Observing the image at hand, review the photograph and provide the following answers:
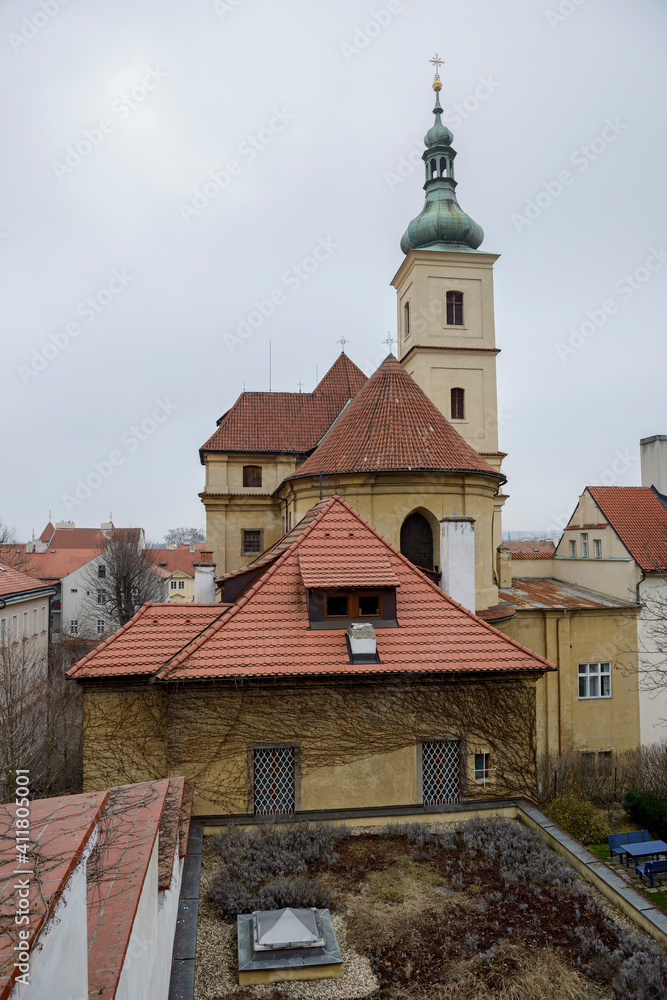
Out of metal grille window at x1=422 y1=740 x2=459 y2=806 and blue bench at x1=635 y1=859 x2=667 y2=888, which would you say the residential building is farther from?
blue bench at x1=635 y1=859 x2=667 y2=888

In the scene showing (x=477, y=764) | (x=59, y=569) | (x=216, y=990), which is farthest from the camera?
(x=59, y=569)

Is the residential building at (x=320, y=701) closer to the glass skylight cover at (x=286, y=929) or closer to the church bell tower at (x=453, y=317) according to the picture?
the glass skylight cover at (x=286, y=929)

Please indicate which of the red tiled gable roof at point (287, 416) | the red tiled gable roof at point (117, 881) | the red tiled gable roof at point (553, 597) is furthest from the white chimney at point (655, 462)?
the red tiled gable roof at point (117, 881)

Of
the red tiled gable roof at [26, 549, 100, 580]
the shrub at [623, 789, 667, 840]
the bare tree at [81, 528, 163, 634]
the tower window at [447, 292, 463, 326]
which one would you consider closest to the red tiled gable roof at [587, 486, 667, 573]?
the shrub at [623, 789, 667, 840]

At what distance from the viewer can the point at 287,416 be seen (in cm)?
2955

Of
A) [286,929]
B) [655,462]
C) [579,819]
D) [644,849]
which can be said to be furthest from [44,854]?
[655,462]

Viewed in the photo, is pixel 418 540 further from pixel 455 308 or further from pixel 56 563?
pixel 56 563

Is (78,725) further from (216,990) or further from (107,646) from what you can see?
(216,990)

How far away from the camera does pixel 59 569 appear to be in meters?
51.1

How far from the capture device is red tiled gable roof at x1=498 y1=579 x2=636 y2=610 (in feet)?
72.5

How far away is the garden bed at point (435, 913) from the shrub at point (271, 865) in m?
0.02

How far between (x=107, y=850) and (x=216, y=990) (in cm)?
257

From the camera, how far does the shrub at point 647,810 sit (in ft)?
53.8

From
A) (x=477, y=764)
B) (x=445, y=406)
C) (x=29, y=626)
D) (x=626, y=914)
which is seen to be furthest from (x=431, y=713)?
(x=29, y=626)
